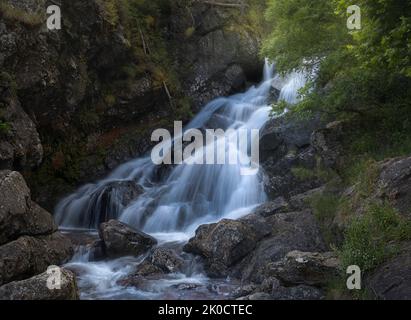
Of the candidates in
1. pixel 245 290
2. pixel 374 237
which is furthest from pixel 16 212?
pixel 374 237

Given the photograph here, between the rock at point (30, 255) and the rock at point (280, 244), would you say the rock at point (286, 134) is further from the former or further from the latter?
the rock at point (30, 255)

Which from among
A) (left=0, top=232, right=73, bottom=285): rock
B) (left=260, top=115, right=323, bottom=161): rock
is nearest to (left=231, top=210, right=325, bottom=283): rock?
(left=260, top=115, right=323, bottom=161): rock

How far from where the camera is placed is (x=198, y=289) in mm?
10242

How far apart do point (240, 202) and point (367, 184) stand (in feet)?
20.7

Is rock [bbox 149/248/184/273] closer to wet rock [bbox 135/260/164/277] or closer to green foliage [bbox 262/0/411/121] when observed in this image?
wet rock [bbox 135/260/164/277]

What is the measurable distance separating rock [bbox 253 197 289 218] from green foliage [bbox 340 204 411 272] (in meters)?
4.43

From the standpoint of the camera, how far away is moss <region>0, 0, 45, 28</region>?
14.4 metres

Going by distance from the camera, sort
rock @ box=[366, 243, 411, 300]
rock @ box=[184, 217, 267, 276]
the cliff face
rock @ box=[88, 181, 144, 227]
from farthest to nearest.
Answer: rock @ box=[88, 181, 144, 227] → the cliff face → rock @ box=[184, 217, 267, 276] → rock @ box=[366, 243, 411, 300]

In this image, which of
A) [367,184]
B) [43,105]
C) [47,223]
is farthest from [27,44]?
[367,184]

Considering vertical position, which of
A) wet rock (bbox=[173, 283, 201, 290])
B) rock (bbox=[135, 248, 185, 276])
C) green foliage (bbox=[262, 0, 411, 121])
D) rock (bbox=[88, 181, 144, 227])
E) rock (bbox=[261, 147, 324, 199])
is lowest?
wet rock (bbox=[173, 283, 201, 290])

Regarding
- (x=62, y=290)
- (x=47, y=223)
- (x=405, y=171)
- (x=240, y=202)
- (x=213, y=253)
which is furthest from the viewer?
(x=240, y=202)

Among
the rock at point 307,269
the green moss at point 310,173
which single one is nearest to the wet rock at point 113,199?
the green moss at point 310,173

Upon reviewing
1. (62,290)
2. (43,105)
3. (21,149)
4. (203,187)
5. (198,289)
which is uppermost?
(43,105)

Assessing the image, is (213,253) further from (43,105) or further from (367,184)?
(43,105)
